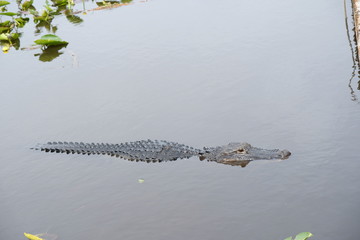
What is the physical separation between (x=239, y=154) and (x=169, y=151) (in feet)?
2.90

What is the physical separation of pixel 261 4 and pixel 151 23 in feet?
7.40

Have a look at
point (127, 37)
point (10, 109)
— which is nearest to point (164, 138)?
point (10, 109)

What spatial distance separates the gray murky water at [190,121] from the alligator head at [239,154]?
97mm

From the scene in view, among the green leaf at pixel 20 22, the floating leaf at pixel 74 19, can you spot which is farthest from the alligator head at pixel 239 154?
the green leaf at pixel 20 22

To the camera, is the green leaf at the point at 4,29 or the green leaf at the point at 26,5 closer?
the green leaf at the point at 4,29

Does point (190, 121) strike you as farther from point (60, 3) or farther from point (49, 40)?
Answer: point (60, 3)

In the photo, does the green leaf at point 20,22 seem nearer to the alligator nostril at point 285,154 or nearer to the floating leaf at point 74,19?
the floating leaf at point 74,19

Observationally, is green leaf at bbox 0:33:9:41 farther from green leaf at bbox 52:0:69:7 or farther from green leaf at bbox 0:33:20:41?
green leaf at bbox 52:0:69:7

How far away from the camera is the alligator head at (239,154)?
628cm

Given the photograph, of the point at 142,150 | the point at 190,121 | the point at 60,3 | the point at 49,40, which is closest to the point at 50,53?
the point at 49,40

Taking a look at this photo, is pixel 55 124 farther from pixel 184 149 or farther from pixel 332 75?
pixel 332 75

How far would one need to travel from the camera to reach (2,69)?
10.4m

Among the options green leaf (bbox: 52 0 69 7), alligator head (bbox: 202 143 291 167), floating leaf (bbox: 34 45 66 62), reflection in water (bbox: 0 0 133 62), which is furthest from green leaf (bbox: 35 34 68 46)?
alligator head (bbox: 202 143 291 167)

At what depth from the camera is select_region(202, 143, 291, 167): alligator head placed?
6.28 metres
